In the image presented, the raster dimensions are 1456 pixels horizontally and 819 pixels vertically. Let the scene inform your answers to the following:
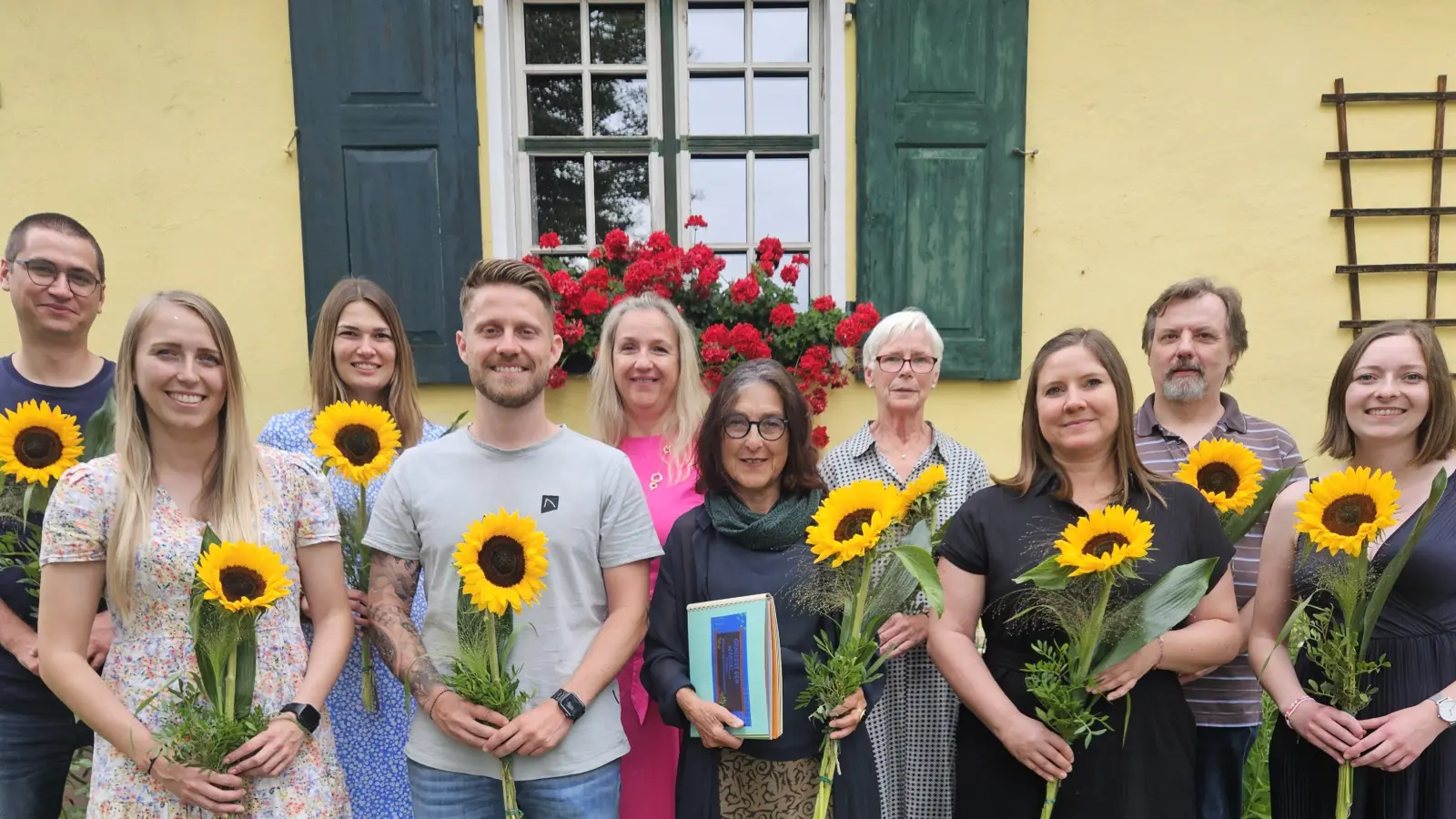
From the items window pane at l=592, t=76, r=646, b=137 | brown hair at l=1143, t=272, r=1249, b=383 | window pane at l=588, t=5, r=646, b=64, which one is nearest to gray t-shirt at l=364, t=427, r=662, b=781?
brown hair at l=1143, t=272, r=1249, b=383

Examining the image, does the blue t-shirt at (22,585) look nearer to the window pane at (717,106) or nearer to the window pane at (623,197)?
the window pane at (623,197)

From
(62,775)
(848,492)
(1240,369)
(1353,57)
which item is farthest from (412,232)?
(1353,57)

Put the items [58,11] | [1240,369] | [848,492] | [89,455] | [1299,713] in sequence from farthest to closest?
1. [1240,369]
2. [58,11]
3. [89,455]
4. [1299,713]
5. [848,492]

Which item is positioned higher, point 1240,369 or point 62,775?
point 1240,369

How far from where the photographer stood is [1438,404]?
2217mm

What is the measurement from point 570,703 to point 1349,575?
1912 millimetres

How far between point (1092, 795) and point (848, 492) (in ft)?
3.18

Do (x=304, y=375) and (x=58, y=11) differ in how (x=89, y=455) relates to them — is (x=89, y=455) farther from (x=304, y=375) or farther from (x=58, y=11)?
(x=58, y=11)

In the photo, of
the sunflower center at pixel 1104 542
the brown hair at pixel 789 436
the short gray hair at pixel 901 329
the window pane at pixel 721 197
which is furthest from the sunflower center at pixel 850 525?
the window pane at pixel 721 197

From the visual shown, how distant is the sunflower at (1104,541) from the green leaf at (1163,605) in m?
0.12

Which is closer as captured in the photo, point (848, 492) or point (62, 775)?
point (848, 492)

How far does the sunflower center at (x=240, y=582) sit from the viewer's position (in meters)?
1.82

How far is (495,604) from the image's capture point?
1811 mm

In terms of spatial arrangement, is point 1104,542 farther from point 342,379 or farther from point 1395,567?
point 342,379
